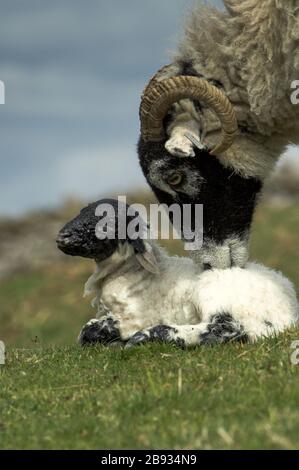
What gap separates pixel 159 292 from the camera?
29.5 feet

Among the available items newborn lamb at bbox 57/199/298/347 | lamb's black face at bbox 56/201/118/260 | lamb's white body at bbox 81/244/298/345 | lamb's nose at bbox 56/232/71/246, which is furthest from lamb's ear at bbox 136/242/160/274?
lamb's nose at bbox 56/232/71/246

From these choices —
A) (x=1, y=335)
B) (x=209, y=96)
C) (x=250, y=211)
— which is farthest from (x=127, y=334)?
(x=1, y=335)

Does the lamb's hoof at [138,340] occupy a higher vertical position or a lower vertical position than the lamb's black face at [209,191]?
lower

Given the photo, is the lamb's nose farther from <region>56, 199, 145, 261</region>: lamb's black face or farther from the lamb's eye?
the lamb's eye

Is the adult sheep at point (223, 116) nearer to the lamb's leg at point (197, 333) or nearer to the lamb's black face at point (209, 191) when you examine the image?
the lamb's black face at point (209, 191)

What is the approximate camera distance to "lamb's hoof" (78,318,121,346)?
887cm

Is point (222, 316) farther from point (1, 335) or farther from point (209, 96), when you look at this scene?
point (1, 335)

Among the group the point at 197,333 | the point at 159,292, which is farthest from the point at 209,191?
the point at 197,333

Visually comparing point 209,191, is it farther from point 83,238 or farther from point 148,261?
point 83,238

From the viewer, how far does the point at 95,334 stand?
8922mm

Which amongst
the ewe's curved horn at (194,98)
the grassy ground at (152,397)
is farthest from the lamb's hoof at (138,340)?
the ewe's curved horn at (194,98)

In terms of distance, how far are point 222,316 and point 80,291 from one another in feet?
54.3

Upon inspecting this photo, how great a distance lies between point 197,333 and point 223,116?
6.87 ft

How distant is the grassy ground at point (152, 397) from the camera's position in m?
5.68
